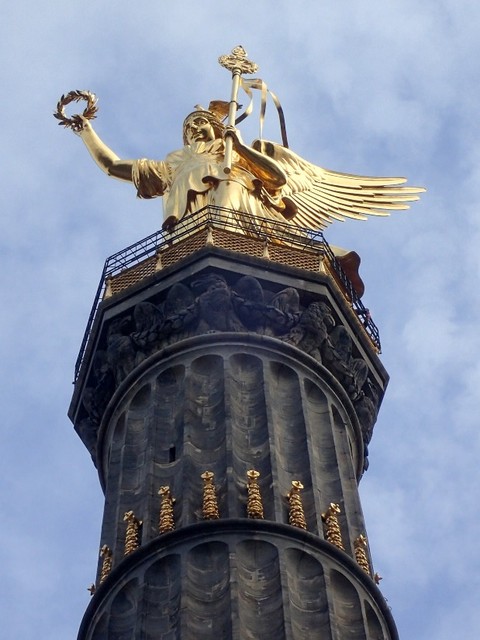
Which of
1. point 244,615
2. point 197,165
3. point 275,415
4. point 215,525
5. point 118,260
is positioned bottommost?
point 244,615

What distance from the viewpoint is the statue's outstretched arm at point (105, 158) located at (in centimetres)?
4541

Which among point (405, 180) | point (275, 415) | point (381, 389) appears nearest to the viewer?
point (275, 415)

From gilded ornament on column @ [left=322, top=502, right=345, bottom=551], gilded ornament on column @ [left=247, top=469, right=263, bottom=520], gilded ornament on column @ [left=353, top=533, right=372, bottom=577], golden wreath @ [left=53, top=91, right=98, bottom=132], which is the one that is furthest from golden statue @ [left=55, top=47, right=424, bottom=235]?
gilded ornament on column @ [left=353, top=533, right=372, bottom=577]

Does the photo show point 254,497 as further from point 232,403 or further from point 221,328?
point 221,328

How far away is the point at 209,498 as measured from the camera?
3288 cm

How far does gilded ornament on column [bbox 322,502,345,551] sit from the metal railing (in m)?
7.20

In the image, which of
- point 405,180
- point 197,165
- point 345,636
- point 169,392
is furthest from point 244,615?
point 405,180

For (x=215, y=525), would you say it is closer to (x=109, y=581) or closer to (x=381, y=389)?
(x=109, y=581)

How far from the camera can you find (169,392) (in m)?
36.8

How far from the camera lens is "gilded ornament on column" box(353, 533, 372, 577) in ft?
108

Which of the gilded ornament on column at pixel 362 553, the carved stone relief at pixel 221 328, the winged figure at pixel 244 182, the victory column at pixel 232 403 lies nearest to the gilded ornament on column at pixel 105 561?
the victory column at pixel 232 403

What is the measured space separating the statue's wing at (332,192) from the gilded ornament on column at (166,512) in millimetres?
12851

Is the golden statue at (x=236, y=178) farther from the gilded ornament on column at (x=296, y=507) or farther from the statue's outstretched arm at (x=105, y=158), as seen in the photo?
the gilded ornament on column at (x=296, y=507)

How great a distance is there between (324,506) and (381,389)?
21.1 feet
